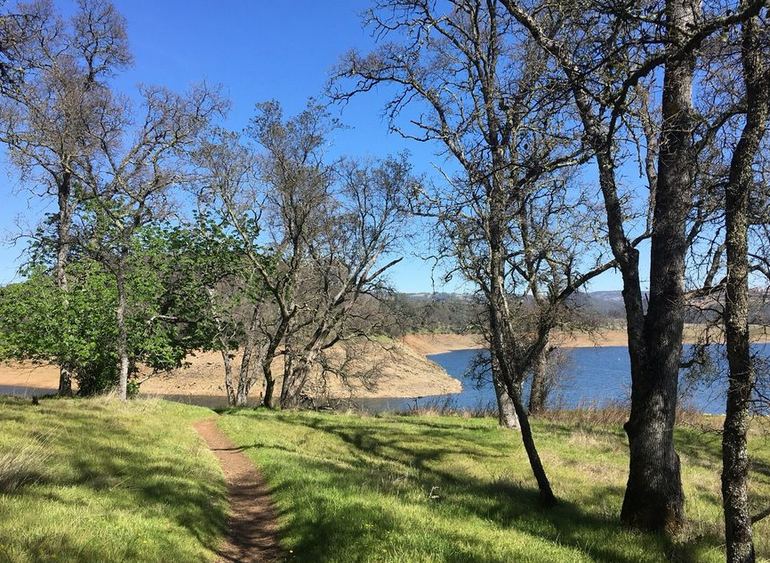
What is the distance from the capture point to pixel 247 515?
799 centimetres

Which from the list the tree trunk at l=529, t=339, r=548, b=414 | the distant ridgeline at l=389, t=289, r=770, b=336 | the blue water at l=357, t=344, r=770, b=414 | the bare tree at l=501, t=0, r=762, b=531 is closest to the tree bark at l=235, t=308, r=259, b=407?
the distant ridgeline at l=389, t=289, r=770, b=336

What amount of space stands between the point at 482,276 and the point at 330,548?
5224mm

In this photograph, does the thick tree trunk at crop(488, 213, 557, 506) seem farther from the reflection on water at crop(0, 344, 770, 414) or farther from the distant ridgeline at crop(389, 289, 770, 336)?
the reflection on water at crop(0, 344, 770, 414)

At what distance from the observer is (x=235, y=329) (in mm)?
25062

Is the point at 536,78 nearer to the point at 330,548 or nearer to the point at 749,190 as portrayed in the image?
the point at 749,190

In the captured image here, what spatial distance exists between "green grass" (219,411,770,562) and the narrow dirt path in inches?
8.9

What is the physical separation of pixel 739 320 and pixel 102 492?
24.4 feet

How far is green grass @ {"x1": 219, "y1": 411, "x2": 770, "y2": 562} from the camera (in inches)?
227

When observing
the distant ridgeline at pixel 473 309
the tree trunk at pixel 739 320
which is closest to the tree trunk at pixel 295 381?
the distant ridgeline at pixel 473 309

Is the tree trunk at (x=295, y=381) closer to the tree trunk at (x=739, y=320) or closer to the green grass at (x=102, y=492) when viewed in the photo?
the green grass at (x=102, y=492)

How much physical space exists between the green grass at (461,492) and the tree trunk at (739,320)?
3.79 feet

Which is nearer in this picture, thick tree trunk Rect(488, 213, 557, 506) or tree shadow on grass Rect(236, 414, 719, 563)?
tree shadow on grass Rect(236, 414, 719, 563)

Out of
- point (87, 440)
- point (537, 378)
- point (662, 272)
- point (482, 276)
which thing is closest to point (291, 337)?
point (537, 378)

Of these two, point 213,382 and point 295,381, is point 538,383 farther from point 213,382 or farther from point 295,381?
point 213,382
